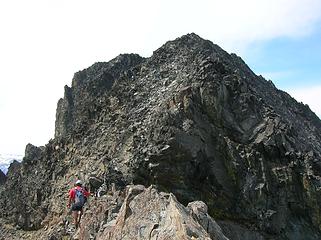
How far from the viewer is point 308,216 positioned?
45281 millimetres

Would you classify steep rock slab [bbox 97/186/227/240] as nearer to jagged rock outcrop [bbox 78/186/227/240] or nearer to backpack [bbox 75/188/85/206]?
jagged rock outcrop [bbox 78/186/227/240]

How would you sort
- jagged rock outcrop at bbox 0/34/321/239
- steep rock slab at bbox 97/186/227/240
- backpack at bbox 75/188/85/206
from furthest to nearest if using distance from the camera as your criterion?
1. jagged rock outcrop at bbox 0/34/321/239
2. backpack at bbox 75/188/85/206
3. steep rock slab at bbox 97/186/227/240

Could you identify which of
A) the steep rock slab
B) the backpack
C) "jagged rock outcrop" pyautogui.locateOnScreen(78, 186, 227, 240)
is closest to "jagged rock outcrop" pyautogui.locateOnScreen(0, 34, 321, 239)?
the backpack

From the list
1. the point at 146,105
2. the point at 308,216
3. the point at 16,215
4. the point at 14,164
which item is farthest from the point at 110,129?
the point at 14,164

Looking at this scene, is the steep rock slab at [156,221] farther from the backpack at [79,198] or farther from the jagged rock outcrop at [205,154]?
the jagged rock outcrop at [205,154]

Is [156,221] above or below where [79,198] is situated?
below

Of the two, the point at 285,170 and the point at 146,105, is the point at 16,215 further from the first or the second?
the point at 285,170

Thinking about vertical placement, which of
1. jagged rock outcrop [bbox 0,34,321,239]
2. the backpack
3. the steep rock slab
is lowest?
the steep rock slab

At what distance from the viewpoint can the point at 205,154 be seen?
4466 cm

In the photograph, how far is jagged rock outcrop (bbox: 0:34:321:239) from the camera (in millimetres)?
43844

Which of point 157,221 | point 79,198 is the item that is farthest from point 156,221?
point 79,198

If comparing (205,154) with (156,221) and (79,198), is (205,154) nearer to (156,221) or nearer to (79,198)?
(79,198)

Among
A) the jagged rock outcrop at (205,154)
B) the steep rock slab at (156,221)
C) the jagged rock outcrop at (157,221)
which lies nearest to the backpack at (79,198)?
the jagged rock outcrop at (157,221)

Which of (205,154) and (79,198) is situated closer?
(79,198)
